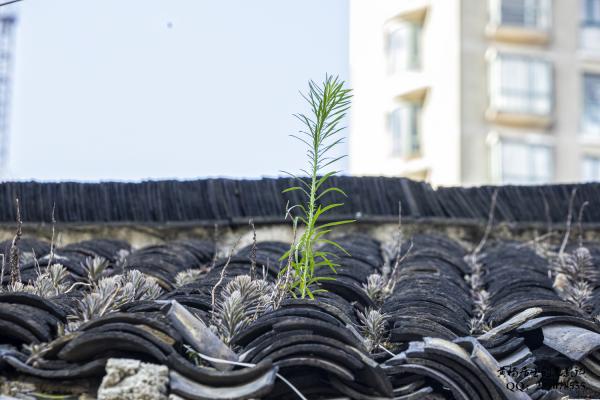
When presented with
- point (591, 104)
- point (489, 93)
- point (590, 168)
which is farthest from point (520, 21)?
point (590, 168)

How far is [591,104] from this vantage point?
3431 centimetres

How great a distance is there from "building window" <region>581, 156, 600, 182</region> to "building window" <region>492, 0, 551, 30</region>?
3790 millimetres

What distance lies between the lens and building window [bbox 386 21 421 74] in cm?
3519

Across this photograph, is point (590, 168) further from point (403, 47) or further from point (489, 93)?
point (403, 47)

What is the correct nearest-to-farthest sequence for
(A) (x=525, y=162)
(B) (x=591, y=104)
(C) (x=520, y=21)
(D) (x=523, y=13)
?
(A) (x=525, y=162) < (B) (x=591, y=104) < (C) (x=520, y=21) < (D) (x=523, y=13)

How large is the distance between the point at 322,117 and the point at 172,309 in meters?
1.23

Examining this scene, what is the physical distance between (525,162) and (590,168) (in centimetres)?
176

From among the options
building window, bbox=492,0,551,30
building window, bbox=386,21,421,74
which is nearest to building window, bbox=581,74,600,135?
building window, bbox=492,0,551,30

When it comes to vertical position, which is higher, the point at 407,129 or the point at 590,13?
the point at 590,13

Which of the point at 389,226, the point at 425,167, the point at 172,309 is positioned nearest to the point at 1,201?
the point at 389,226

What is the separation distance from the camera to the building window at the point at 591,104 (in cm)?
3406

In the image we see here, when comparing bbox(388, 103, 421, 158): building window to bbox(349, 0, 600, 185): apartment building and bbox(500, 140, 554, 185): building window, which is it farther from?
bbox(500, 140, 554, 185): building window

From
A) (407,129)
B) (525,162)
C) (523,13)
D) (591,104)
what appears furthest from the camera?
(523,13)

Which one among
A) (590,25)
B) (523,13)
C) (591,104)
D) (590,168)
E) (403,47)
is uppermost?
(523,13)
